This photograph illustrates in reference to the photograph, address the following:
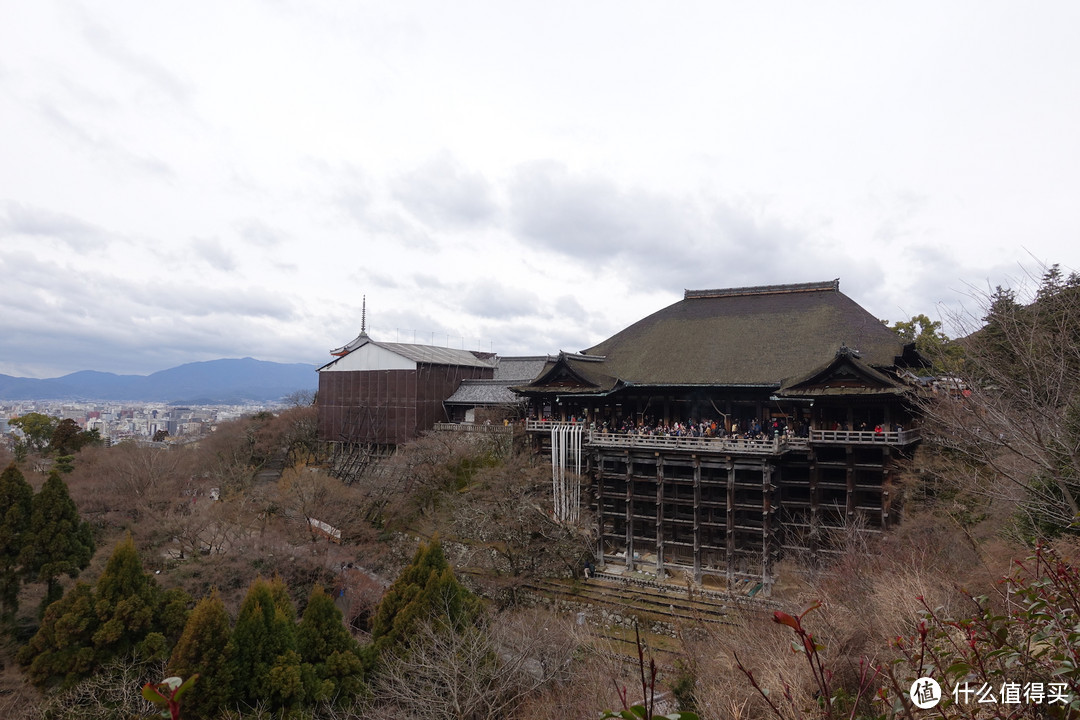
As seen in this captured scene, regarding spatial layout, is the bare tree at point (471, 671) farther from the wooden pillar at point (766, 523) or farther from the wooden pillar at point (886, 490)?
the wooden pillar at point (886, 490)

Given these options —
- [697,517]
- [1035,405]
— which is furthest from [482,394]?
[1035,405]

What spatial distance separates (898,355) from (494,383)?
989 inches

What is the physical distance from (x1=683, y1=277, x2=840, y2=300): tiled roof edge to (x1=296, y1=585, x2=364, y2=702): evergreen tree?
25259mm

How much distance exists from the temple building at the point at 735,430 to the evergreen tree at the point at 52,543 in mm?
18749

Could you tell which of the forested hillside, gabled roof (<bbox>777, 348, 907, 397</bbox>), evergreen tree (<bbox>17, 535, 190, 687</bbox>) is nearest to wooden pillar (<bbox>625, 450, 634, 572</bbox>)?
the forested hillside

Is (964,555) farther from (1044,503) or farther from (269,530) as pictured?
(269,530)

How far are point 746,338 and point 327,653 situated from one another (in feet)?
75.0

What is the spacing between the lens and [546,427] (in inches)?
1177

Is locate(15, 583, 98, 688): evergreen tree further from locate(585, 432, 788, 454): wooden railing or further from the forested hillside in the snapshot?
locate(585, 432, 788, 454): wooden railing

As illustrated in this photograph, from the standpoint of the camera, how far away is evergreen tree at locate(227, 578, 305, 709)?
14422 millimetres

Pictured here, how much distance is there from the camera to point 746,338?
29.3 meters

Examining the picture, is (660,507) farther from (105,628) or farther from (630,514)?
(105,628)

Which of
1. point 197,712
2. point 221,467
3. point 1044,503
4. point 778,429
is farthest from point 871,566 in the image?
point 221,467

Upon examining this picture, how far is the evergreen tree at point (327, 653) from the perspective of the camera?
1503 centimetres
